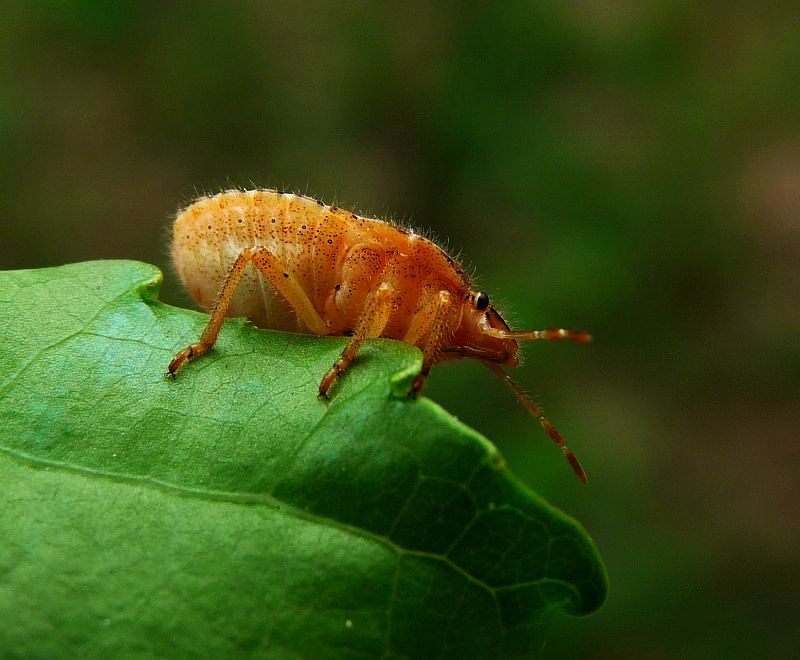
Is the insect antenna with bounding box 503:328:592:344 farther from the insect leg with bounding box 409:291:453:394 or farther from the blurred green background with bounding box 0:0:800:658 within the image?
the blurred green background with bounding box 0:0:800:658

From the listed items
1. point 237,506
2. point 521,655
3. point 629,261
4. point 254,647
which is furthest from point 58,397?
point 629,261

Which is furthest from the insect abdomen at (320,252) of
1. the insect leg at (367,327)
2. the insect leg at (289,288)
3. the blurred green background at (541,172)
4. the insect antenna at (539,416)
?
the blurred green background at (541,172)

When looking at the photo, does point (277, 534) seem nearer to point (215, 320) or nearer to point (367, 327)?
point (215, 320)

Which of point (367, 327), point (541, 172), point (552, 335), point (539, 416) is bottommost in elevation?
point (541, 172)

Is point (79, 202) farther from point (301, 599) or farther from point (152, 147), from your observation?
point (301, 599)

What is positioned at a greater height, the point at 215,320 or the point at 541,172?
the point at 215,320

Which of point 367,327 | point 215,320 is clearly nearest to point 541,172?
point 367,327
